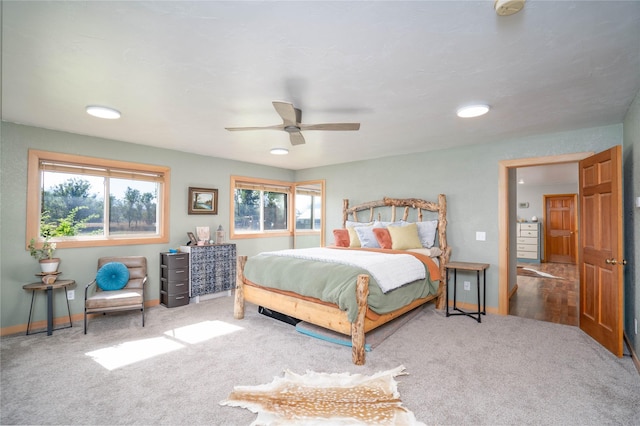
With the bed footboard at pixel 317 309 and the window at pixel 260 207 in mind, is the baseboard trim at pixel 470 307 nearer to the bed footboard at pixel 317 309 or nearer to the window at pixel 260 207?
the bed footboard at pixel 317 309

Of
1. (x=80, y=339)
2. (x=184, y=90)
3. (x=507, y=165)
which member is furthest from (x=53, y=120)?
(x=507, y=165)

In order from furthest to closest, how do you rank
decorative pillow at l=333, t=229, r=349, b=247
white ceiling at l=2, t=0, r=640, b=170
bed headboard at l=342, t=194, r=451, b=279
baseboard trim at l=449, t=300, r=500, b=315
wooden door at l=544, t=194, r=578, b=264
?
1. wooden door at l=544, t=194, r=578, b=264
2. decorative pillow at l=333, t=229, r=349, b=247
3. bed headboard at l=342, t=194, r=451, b=279
4. baseboard trim at l=449, t=300, r=500, b=315
5. white ceiling at l=2, t=0, r=640, b=170

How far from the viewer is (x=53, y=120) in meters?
3.53

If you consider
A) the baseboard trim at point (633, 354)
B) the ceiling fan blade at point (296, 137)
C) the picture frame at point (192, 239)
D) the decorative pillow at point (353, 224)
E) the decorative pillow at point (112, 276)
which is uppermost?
the ceiling fan blade at point (296, 137)

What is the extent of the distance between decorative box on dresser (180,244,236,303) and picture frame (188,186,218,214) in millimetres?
680

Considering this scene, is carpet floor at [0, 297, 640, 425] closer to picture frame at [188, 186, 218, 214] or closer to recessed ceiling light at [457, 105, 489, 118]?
picture frame at [188, 186, 218, 214]

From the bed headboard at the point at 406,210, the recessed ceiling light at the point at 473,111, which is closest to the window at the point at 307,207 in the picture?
the bed headboard at the point at 406,210

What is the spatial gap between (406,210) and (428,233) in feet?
1.95

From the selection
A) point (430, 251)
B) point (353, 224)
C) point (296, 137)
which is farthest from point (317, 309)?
point (353, 224)

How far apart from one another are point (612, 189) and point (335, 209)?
4.14 meters

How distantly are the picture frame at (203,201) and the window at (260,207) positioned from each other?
39cm

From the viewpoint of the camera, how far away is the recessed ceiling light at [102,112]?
3072 mm

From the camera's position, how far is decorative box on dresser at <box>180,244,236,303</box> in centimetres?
489

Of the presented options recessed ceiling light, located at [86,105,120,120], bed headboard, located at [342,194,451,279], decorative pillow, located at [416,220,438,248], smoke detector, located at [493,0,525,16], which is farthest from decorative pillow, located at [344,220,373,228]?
smoke detector, located at [493,0,525,16]
